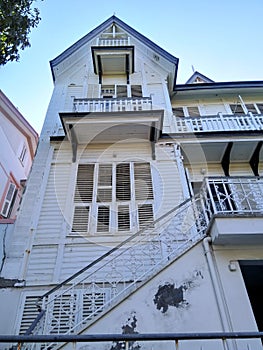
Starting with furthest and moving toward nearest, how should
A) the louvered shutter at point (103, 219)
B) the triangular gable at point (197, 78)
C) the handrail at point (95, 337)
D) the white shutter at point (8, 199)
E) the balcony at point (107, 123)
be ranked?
the triangular gable at point (197, 78) → the white shutter at point (8, 199) → the balcony at point (107, 123) → the louvered shutter at point (103, 219) → the handrail at point (95, 337)

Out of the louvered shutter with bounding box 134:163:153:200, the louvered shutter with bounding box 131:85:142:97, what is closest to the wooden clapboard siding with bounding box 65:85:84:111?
the louvered shutter with bounding box 131:85:142:97

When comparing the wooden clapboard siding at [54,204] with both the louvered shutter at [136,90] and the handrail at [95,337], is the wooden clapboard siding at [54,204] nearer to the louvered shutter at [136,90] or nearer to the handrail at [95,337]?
the handrail at [95,337]

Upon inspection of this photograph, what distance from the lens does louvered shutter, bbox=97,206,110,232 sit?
6.37 meters

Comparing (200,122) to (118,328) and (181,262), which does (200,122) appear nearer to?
(181,262)

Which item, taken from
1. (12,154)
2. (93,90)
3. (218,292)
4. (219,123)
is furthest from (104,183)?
(12,154)

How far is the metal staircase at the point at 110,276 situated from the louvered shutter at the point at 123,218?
0.53 metres

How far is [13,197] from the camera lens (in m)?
12.0

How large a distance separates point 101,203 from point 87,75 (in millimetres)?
6436

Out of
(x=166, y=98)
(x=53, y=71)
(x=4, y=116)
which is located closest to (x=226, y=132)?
(x=166, y=98)

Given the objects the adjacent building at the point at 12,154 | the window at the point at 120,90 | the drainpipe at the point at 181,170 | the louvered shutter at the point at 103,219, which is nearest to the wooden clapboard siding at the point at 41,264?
the louvered shutter at the point at 103,219

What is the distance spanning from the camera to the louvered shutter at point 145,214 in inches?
255

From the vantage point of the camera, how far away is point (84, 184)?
7.20 m

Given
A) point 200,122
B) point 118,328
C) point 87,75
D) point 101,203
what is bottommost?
point 118,328

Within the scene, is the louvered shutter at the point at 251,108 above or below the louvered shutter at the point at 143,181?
above
